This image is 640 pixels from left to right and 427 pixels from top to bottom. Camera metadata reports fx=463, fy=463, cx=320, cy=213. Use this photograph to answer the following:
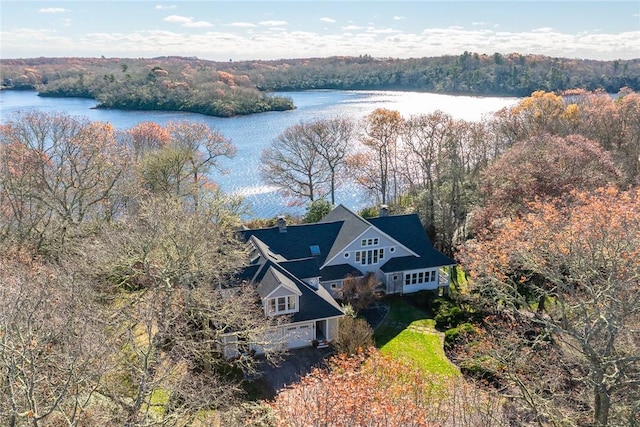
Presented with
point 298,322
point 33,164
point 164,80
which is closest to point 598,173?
point 298,322

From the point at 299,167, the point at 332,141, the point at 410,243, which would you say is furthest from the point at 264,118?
the point at 410,243

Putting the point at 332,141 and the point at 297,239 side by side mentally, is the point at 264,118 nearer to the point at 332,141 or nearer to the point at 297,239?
the point at 332,141

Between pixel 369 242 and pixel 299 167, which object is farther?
pixel 299 167

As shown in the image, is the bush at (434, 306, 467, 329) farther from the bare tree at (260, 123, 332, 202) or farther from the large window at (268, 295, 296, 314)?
the bare tree at (260, 123, 332, 202)

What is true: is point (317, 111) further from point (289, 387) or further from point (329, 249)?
point (289, 387)

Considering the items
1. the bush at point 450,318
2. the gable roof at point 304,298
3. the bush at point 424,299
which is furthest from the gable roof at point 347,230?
the bush at point 450,318

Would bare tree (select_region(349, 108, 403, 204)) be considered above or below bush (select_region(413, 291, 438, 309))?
above

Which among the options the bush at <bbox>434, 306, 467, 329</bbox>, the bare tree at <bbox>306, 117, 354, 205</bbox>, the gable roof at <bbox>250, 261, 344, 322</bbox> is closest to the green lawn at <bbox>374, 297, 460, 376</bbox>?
the bush at <bbox>434, 306, 467, 329</bbox>
